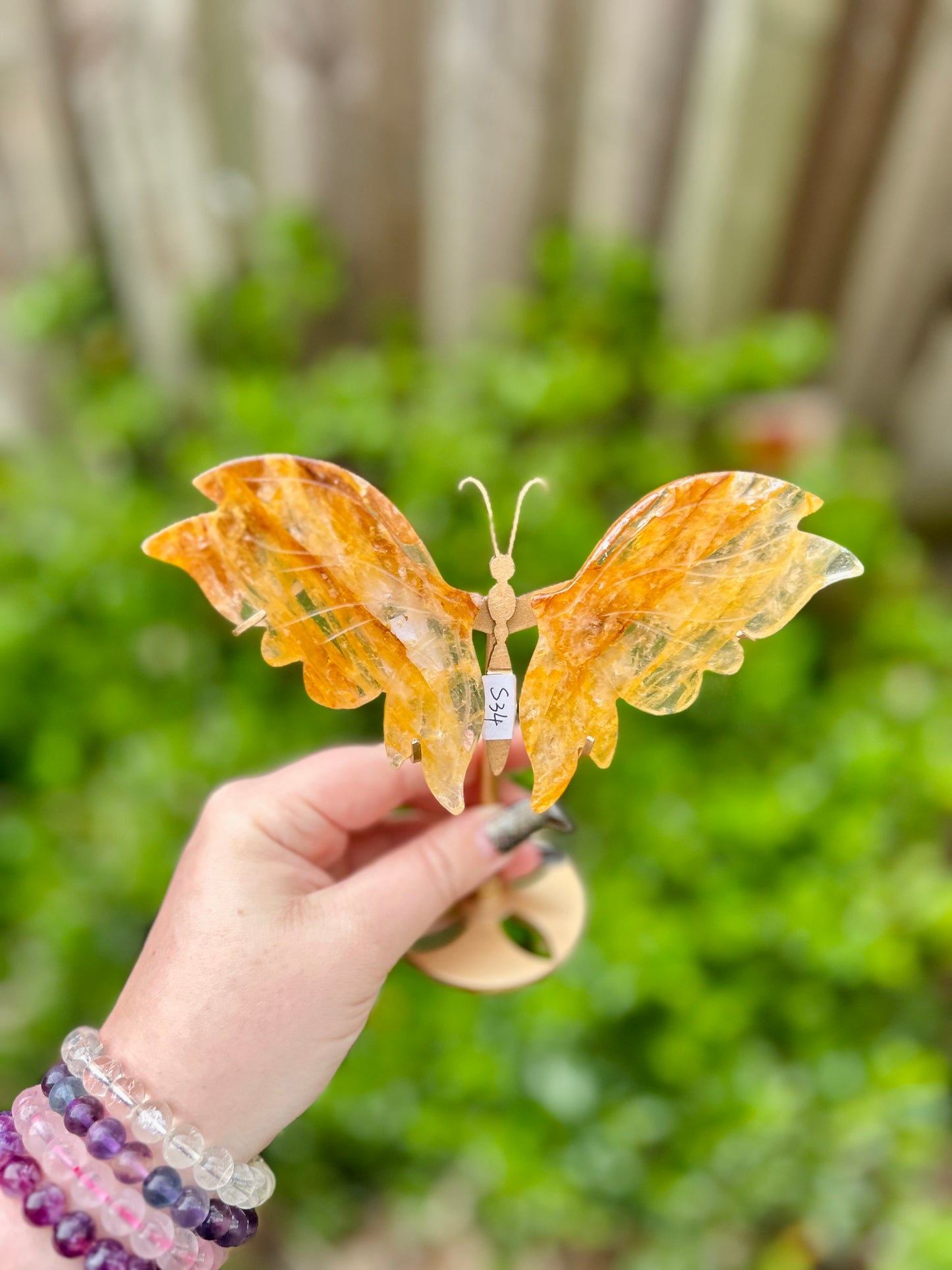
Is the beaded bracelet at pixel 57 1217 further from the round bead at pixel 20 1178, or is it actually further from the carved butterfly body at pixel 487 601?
the carved butterfly body at pixel 487 601

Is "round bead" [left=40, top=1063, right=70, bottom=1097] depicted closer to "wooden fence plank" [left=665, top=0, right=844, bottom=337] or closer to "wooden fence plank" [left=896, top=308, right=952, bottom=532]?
"wooden fence plank" [left=665, top=0, right=844, bottom=337]

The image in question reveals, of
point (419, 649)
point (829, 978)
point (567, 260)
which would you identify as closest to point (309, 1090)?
point (419, 649)

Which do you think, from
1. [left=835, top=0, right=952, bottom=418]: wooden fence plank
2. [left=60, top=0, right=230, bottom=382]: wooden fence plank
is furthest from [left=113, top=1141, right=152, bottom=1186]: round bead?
[left=835, top=0, right=952, bottom=418]: wooden fence plank

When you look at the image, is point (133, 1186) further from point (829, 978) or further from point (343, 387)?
point (343, 387)

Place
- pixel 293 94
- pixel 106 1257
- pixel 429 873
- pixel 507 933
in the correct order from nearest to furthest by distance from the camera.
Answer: pixel 106 1257
pixel 429 873
pixel 507 933
pixel 293 94

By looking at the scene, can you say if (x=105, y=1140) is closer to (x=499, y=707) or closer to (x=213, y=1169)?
(x=213, y=1169)

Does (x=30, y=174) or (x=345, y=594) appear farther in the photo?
(x=30, y=174)

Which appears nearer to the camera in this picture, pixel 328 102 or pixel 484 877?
pixel 484 877

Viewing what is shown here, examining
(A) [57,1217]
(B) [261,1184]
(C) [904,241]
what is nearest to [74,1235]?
(A) [57,1217]
